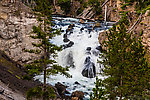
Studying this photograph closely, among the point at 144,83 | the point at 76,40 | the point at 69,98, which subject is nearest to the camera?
the point at 144,83

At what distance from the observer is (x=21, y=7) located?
27.2 metres

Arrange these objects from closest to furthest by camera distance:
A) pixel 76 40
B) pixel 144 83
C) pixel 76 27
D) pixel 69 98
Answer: pixel 144 83 < pixel 69 98 < pixel 76 40 < pixel 76 27

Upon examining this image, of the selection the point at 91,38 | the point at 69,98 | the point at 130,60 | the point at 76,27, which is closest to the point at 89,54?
the point at 91,38

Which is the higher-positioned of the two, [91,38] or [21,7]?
[21,7]

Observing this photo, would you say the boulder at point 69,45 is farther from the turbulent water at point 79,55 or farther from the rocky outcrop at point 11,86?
the rocky outcrop at point 11,86

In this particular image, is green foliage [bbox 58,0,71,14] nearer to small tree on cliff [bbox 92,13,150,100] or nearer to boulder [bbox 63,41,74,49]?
boulder [bbox 63,41,74,49]

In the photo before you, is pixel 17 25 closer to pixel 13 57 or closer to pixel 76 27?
pixel 13 57

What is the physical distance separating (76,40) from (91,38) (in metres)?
2.92

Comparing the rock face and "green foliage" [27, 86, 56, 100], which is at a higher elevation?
the rock face

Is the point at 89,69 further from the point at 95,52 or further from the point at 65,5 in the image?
the point at 65,5

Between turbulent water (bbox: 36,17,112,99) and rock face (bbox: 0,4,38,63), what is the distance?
558 cm

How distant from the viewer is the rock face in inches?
1011

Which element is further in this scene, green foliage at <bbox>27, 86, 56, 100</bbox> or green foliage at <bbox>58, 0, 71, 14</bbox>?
green foliage at <bbox>58, 0, 71, 14</bbox>

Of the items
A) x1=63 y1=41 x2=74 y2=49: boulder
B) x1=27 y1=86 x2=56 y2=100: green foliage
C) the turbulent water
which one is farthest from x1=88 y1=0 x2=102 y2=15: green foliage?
x1=27 y1=86 x2=56 y2=100: green foliage
